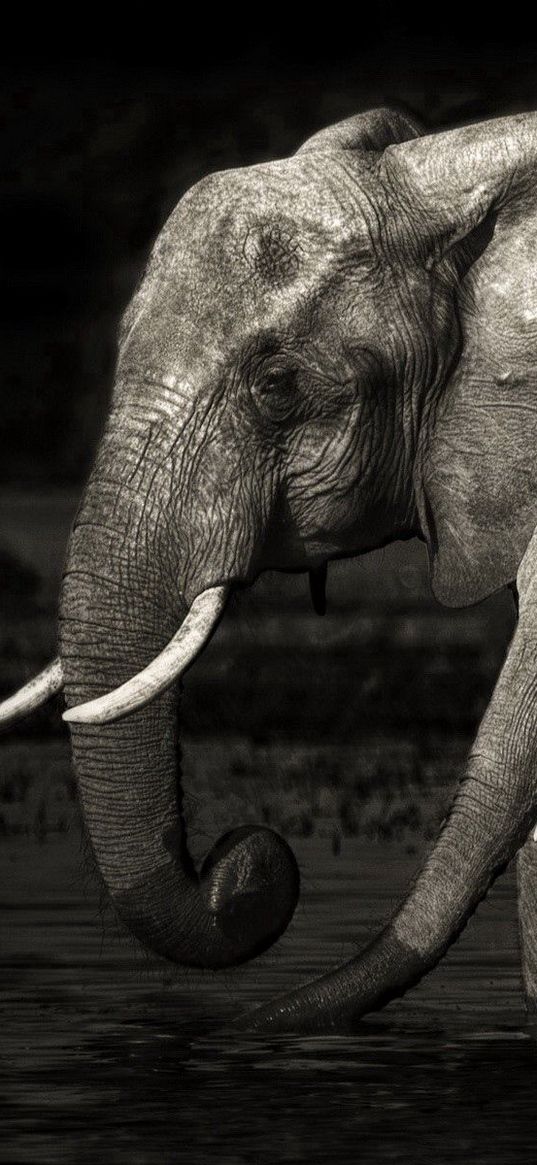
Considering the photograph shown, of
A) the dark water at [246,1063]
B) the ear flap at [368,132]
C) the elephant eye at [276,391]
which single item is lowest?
the dark water at [246,1063]

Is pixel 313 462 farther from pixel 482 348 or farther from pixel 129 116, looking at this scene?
pixel 129 116

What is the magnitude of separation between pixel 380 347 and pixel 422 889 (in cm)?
98

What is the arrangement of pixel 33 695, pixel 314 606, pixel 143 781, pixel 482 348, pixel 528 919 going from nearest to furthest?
pixel 143 781
pixel 33 695
pixel 482 348
pixel 528 919
pixel 314 606

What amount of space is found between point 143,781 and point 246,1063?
0.50 meters

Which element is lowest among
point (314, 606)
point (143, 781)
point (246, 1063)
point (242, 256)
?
point (246, 1063)

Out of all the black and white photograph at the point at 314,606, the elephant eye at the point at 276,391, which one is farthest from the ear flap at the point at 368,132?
the elephant eye at the point at 276,391

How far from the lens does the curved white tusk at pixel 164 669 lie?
6.48 m

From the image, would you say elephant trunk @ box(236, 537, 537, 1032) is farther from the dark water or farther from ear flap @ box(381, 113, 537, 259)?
ear flap @ box(381, 113, 537, 259)

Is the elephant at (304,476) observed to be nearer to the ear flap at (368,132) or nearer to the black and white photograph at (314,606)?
the black and white photograph at (314,606)

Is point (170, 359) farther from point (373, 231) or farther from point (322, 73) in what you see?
point (322, 73)

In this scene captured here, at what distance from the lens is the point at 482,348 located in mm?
6922

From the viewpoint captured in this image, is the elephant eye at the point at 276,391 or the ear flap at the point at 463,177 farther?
the ear flap at the point at 463,177

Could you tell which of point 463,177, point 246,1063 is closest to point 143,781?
point 246,1063

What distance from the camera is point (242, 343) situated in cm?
677
